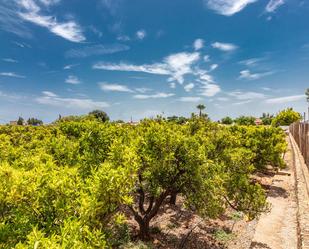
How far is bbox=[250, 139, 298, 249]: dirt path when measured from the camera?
11.8 metres

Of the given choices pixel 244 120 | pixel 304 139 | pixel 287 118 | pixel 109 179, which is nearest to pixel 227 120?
pixel 244 120

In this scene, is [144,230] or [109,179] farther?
[144,230]

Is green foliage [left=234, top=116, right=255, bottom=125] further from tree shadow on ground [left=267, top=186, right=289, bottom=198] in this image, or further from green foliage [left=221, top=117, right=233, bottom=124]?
tree shadow on ground [left=267, top=186, right=289, bottom=198]

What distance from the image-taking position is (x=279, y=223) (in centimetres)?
1406

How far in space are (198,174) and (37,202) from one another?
6431 millimetres

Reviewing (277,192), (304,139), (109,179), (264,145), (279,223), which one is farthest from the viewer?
(304,139)

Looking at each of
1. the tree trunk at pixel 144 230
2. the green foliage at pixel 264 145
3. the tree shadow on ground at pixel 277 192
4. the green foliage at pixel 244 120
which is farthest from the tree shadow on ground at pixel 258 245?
the green foliage at pixel 244 120

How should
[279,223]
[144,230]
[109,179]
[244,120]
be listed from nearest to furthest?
[109,179] < [144,230] < [279,223] < [244,120]

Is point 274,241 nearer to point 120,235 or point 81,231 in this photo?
point 120,235

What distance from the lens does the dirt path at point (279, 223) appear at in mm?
11820

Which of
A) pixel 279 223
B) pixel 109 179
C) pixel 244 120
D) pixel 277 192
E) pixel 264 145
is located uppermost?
pixel 244 120

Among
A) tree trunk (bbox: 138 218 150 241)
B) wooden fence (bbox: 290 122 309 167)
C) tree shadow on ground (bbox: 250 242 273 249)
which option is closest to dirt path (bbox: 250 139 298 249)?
tree shadow on ground (bbox: 250 242 273 249)

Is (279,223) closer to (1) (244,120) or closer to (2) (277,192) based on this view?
(2) (277,192)

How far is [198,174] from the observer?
9.74 metres
